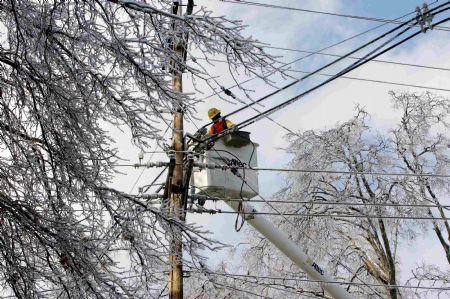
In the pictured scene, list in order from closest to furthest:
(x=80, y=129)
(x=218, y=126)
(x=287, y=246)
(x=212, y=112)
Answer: (x=80, y=129) < (x=218, y=126) < (x=212, y=112) < (x=287, y=246)

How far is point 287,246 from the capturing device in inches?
429

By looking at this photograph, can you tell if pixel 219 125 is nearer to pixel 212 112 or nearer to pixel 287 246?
pixel 212 112

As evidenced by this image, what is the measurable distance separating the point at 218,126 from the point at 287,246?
8.20 ft

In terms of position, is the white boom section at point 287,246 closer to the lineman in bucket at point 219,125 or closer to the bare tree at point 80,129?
the lineman in bucket at point 219,125

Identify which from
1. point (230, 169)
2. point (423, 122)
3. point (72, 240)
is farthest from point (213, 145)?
point (423, 122)

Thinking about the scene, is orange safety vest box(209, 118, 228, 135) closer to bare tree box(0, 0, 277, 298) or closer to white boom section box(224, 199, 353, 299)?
white boom section box(224, 199, 353, 299)

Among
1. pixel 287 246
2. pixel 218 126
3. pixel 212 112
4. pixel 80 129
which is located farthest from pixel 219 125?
pixel 80 129

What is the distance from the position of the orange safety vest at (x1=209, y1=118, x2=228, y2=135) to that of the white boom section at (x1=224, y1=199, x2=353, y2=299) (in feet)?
3.60

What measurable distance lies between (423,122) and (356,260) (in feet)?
14.5

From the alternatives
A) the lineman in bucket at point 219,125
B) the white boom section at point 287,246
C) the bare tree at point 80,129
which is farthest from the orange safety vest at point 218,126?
the bare tree at point 80,129

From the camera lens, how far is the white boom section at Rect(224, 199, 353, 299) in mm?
10242

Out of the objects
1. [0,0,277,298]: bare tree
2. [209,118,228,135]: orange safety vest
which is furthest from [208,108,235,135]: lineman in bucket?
[0,0,277,298]: bare tree

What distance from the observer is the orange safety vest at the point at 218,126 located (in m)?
9.95

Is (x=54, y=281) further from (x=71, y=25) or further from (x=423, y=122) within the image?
(x=423, y=122)
